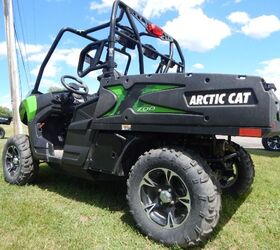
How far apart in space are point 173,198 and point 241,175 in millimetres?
1628

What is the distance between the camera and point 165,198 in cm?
338

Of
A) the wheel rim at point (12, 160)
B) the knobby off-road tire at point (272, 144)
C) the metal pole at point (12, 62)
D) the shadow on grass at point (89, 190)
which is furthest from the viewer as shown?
the metal pole at point (12, 62)

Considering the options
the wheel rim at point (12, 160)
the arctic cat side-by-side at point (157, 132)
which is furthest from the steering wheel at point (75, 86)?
the wheel rim at point (12, 160)

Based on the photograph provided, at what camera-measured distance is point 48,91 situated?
5.53m

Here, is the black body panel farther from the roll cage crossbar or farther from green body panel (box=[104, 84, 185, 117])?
the roll cage crossbar

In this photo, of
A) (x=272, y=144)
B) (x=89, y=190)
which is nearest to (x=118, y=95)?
(x=89, y=190)

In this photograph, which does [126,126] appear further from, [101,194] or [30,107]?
[30,107]

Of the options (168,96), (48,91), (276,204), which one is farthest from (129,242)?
(48,91)

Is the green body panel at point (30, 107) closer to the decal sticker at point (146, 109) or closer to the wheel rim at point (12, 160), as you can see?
the wheel rim at point (12, 160)

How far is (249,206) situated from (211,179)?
4.71ft

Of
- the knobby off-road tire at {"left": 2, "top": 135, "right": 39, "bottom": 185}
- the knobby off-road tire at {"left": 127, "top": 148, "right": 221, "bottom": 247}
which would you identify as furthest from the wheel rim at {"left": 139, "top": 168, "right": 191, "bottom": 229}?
the knobby off-road tire at {"left": 2, "top": 135, "right": 39, "bottom": 185}

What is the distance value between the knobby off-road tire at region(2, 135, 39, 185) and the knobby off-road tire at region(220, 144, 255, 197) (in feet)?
8.79

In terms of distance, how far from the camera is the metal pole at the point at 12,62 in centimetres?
1166

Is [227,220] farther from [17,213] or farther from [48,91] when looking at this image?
[48,91]
